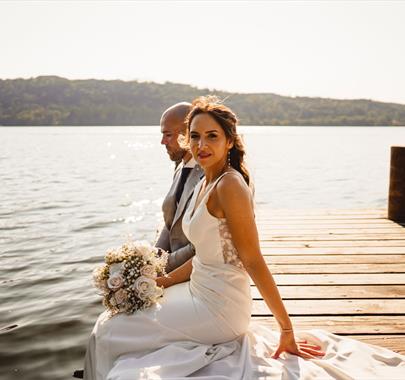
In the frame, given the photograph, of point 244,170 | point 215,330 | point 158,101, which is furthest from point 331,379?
point 158,101

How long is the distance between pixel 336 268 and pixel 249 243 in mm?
2985

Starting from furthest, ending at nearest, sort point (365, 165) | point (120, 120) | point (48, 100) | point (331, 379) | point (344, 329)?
point (120, 120) → point (48, 100) → point (365, 165) → point (344, 329) → point (331, 379)

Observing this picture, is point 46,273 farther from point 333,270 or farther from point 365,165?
point 365,165

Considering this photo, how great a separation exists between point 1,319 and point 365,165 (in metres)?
36.0

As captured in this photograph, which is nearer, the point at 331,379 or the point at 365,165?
the point at 331,379

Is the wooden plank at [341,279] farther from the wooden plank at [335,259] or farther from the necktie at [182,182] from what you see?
the necktie at [182,182]

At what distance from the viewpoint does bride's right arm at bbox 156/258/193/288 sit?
12.2ft

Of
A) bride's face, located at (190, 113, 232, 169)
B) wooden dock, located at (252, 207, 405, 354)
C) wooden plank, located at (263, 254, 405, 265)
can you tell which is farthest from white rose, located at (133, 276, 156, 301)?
wooden plank, located at (263, 254, 405, 265)

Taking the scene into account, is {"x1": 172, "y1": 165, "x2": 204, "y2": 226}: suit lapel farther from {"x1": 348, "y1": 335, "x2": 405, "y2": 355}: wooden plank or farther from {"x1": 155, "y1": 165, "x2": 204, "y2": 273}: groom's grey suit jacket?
{"x1": 348, "y1": 335, "x2": 405, "y2": 355}: wooden plank

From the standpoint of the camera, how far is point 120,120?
347 ft

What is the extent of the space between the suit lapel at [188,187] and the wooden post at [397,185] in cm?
510

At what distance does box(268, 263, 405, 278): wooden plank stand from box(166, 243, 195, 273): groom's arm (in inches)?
69.1

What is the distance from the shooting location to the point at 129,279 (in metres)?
3.13

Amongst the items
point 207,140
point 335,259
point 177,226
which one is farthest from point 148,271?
point 335,259
